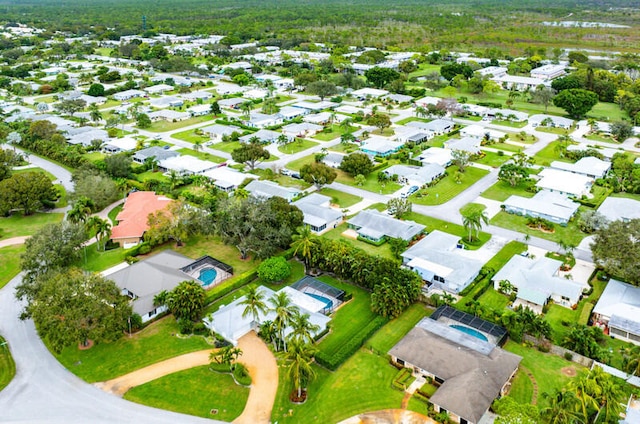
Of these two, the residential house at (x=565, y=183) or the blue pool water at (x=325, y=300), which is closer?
the blue pool water at (x=325, y=300)

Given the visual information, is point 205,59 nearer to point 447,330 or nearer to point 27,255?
point 27,255

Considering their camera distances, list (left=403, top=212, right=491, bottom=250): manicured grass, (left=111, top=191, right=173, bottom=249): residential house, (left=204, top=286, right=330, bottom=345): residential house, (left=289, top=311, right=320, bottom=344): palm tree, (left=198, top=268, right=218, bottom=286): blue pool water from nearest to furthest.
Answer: (left=289, top=311, right=320, bottom=344): palm tree
(left=204, top=286, right=330, bottom=345): residential house
(left=198, top=268, right=218, bottom=286): blue pool water
(left=403, top=212, right=491, bottom=250): manicured grass
(left=111, top=191, right=173, bottom=249): residential house

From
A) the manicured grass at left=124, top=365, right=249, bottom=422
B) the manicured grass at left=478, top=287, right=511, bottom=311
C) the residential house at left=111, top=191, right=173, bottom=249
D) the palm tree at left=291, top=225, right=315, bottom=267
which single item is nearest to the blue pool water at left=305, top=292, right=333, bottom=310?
the palm tree at left=291, top=225, right=315, bottom=267

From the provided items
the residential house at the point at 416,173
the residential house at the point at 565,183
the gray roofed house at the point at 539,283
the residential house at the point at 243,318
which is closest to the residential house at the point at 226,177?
the residential house at the point at 416,173

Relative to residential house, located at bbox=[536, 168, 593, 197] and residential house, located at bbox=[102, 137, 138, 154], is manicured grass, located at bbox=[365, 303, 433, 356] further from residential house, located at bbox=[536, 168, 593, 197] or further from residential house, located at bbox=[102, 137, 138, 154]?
residential house, located at bbox=[102, 137, 138, 154]

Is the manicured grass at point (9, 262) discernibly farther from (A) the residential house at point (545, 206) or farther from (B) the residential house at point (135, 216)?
(A) the residential house at point (545, 206)

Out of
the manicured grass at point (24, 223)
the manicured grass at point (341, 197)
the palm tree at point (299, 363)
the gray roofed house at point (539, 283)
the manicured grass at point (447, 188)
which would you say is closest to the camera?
the palm tree at point (299, 363)

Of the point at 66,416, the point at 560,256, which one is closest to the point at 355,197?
the point at 560,256

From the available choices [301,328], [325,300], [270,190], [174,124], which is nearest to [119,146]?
[174,124]
